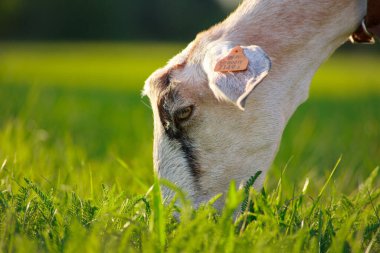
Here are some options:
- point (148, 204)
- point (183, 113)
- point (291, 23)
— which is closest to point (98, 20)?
point (291, 23)

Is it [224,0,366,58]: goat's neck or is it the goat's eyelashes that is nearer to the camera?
the goat's eyelashes

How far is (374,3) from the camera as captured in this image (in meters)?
3.15

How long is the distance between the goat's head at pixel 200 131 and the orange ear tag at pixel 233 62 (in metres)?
0.08

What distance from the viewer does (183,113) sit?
298 cm

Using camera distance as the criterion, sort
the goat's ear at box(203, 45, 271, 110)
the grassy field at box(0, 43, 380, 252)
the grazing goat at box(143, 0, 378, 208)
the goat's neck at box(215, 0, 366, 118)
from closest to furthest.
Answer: the grassy field at box(0, 43, 380, 252) < the goat's ear at box(203, 45, 271, 110) < the grazing goat at box(143, 0, 378, 208) < the goat's neck at box(215, 0, 366, 118)

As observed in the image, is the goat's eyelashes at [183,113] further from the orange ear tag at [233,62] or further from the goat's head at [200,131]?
the orange ear tag at [233,62]

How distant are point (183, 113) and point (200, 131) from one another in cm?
11

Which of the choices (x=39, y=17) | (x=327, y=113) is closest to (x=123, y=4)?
(x=39, y=17)

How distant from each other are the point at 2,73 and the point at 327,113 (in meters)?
3.98

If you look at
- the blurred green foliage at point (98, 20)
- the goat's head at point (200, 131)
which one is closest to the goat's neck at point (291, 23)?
the goat's head at point (200, 131)

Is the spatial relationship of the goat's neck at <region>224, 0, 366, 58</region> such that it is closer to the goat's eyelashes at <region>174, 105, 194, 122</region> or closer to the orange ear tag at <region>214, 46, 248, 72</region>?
the orange ear tag at <region>214, 46, 248, 72</region>

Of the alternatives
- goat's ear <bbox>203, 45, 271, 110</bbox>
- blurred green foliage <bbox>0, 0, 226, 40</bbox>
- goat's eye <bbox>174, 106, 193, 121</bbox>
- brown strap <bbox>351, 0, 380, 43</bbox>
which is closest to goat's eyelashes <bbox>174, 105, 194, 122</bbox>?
goat's eye <bbox>174, 106, 193, 121</bbox>

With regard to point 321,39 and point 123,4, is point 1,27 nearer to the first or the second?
point 123,4

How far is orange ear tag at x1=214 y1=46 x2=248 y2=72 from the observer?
2.76m
